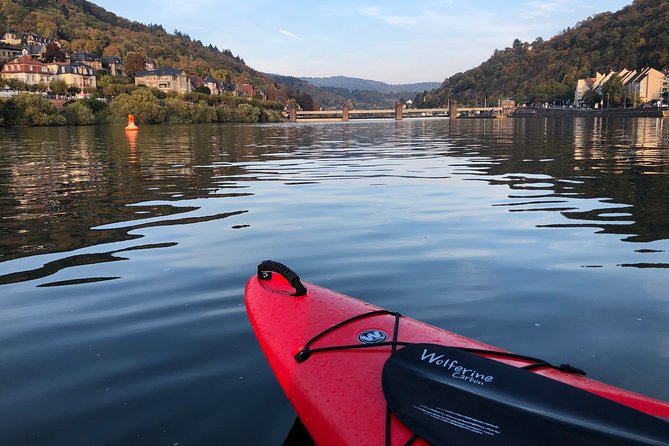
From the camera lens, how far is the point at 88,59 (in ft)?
463

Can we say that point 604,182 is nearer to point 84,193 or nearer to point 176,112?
point 84,193

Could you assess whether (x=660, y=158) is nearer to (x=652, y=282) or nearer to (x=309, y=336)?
(x=652, y=282)

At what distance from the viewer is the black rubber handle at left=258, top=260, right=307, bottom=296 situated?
416 cm

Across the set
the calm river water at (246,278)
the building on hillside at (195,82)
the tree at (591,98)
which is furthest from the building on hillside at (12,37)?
the calm river water at (246,278)

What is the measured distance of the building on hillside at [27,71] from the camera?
375 feet

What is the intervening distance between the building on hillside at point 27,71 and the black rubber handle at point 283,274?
125441 mm

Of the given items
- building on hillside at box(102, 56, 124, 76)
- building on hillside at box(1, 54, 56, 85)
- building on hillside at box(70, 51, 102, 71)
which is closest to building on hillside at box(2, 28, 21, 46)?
building on hillside at box(70, 51, 102, 71)

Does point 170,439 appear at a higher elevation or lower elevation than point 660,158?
lower

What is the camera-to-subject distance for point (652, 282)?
6141 mm

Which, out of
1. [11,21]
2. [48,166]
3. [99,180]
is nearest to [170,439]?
[99,180]

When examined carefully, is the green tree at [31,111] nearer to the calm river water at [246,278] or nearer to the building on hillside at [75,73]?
the building on hillside at [75,73]

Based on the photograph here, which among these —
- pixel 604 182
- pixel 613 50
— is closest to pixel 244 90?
pixel 613 50

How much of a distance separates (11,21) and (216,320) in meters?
201

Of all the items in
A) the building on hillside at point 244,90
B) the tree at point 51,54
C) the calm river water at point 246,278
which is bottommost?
the calm river water at point 246,278
